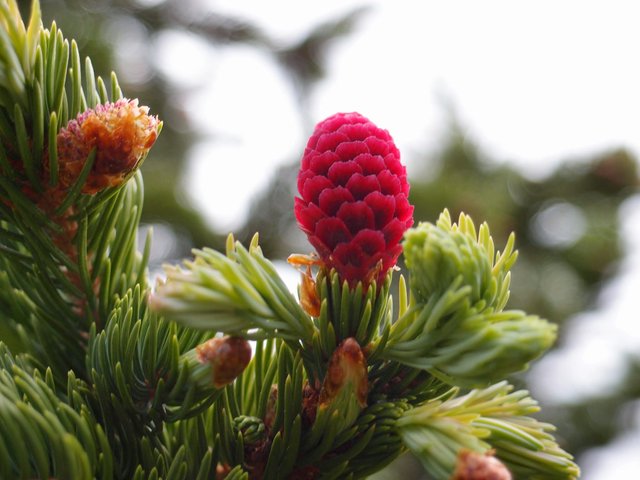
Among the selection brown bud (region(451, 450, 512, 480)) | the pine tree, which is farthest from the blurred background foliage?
brown bud (region(451, 450, 512, 480))

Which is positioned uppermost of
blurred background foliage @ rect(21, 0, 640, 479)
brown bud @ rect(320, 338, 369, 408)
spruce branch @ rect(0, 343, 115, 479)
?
blurred background foliage @ rect(21, 0, 640, 479)

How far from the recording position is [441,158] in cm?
192

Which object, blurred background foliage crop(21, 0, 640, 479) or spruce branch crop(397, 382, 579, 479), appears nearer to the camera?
spruce branch crop(397, 382, 579, 479)

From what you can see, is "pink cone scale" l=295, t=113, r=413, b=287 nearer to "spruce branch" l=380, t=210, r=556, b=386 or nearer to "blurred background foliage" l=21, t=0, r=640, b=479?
"spruce branch" l=380, t=210, r=556, b=386

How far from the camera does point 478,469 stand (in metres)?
0.33

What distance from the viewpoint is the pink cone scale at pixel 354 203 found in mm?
418

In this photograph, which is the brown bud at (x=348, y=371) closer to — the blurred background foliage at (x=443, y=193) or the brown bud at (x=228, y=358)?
the brown bud at (x=228, y=358)

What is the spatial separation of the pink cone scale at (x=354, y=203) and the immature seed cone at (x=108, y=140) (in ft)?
0.33

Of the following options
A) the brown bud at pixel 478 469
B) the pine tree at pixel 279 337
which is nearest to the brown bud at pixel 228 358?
the pine tree at pixel 279 337

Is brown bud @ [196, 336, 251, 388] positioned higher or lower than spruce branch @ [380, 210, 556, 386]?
lower

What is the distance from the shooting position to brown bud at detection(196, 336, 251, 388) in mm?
385

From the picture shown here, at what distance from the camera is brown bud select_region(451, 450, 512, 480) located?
1.08 ft

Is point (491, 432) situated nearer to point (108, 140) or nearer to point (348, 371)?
point (348, 371)

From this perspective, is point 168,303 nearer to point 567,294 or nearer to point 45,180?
point 45,180
